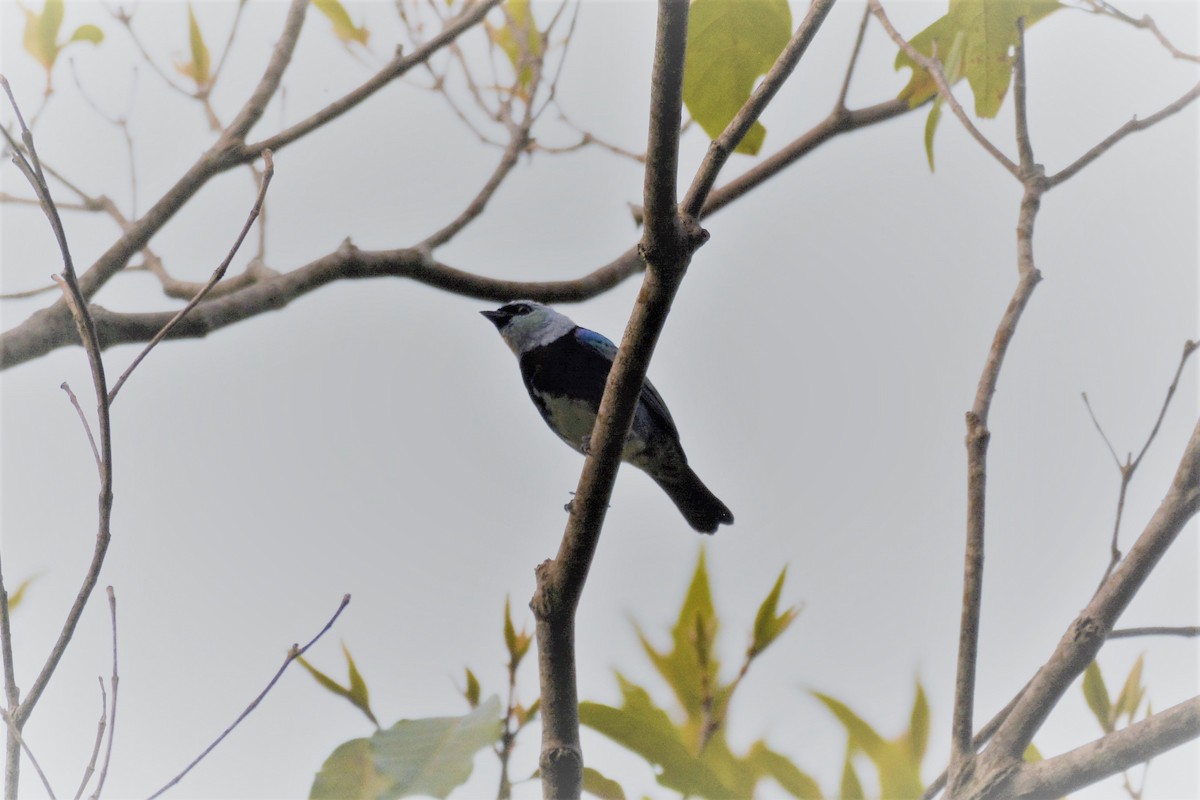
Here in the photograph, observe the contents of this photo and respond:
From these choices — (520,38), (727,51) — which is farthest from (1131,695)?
(520,38)

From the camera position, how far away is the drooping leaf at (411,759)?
1.62 m

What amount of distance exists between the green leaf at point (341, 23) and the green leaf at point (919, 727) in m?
3.41

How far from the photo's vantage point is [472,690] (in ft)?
7.97

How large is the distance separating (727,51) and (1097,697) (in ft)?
4.94

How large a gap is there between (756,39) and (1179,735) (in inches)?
52.5

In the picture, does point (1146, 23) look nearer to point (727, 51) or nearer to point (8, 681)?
point (727, 51)

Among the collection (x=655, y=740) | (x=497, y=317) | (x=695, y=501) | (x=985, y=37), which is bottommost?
(x=655, y=740)

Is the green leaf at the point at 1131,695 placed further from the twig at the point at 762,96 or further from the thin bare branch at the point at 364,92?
the thin bare branch at the point at 364,92

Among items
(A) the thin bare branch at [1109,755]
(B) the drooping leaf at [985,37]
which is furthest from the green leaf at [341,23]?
(A) the thin bare branch at [1109,755]

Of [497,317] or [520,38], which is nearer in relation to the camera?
[520,38]

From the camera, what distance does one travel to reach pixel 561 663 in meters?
2.35

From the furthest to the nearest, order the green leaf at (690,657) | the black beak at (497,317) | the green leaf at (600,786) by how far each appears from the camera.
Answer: the black beak at (497,317), the green leaf at (690,657), the green leaf at (600,786)

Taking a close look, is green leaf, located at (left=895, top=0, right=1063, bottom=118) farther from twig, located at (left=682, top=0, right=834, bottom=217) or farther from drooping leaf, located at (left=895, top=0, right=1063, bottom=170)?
twig, located at (left=682, top=0, right=834, bottom=217)

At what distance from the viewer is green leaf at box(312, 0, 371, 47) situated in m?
4.38
